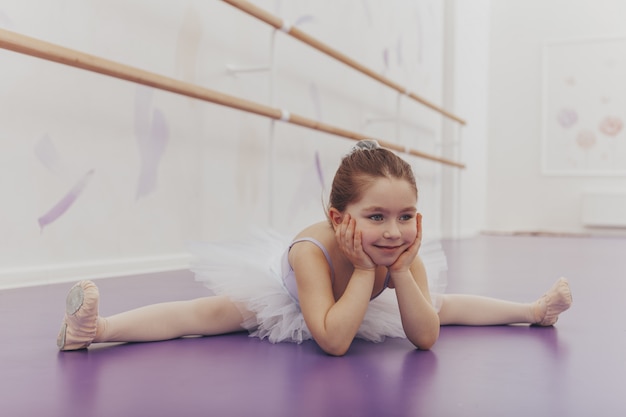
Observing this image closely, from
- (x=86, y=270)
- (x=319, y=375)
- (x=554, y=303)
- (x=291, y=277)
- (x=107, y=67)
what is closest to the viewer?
(x=319, y=375)

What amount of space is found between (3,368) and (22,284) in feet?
2.78

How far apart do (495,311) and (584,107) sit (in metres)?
4.76

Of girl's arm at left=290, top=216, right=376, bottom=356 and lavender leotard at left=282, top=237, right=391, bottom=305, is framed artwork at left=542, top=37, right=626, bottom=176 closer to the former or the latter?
lavender leotard at left=282, top=237, right=391, bottom=305

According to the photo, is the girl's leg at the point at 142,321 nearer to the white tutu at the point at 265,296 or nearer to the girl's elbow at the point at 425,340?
the white tutu at the point at 265,296

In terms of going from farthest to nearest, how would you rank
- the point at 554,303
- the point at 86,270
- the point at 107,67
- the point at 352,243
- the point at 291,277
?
1. the point at 86,270
2. the point at 107,67
3. the point at 554,303
4. the point at 291,277
5. the point at 352,243

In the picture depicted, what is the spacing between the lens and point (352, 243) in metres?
0.93

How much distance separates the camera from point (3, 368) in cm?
85

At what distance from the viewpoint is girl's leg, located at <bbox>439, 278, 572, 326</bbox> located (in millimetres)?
1177

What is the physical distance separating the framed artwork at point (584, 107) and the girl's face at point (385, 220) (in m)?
4.96

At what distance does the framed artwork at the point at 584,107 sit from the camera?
541 centimetres

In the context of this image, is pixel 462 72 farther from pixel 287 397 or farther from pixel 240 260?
pixel 287 397

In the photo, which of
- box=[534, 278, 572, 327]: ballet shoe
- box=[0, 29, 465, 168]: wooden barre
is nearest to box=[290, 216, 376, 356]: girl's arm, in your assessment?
box=[534, 278, 572, 327]: ballet shoe

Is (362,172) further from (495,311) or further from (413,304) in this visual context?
(495,311)

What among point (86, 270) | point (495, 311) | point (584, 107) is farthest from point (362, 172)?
point (584, 107)
